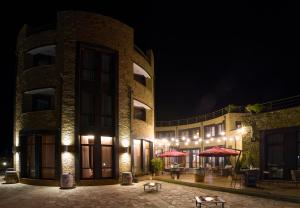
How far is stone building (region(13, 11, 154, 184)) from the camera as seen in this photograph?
22141 mm

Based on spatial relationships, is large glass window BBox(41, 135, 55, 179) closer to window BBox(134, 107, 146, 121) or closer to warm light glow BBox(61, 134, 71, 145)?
warm light glow BBox(61, 134, 71, 145)

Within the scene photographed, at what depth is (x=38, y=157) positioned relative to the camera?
2272 centimetres

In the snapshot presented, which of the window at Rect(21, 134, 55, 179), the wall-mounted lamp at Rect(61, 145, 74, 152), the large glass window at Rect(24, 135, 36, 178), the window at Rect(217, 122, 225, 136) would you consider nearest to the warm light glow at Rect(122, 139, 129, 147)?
the wall-mounted lamp at Rect(61, 145, 74, 152)

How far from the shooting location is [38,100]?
2483cm

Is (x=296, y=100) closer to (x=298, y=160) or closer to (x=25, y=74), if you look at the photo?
(x=298, y=160)

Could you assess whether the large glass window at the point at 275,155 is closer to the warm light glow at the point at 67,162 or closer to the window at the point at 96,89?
the window at the point at 96,89

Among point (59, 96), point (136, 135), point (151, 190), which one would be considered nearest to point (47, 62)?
point (59, 96)

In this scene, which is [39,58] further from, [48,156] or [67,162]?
[67,162]

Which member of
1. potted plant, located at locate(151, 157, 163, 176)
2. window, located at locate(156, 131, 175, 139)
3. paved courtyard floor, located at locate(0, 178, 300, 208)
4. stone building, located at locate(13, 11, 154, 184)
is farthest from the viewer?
window, located at locate(156, 131, 175, 139)

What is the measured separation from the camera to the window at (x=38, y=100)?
79.9 ft

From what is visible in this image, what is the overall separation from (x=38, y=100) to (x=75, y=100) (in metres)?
4.07

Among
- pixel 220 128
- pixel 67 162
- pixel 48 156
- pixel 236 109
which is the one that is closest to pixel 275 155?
pixel 67 162

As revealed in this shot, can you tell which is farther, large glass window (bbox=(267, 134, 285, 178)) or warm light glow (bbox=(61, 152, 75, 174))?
warm light glow (bbox=(61, 152, 75, 174))

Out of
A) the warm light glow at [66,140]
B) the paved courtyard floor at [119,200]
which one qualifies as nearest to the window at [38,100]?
the warm light glow at [66,140]
